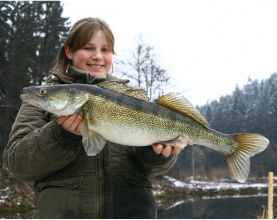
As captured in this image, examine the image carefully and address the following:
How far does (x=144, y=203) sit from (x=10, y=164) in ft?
4.22

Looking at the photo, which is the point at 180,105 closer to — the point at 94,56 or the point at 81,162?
the point at 94,56

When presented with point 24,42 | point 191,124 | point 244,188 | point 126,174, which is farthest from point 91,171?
point 244,188

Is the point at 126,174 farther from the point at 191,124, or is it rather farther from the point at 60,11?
the point at 60,11

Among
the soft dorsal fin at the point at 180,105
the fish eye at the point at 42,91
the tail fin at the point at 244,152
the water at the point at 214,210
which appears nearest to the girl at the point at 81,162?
the fish eye at the point at 42,91

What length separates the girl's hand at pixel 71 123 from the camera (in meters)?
2.37

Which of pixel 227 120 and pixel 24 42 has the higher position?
pixel 24 42

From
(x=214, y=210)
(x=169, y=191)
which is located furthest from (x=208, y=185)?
(x=214, y=210)

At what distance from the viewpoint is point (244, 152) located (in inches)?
119

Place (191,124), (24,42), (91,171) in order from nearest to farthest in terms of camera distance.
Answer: (91,171) < (191,124) < (24,42)

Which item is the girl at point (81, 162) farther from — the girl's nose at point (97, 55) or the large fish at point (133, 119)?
the large fish at point (133, 119)

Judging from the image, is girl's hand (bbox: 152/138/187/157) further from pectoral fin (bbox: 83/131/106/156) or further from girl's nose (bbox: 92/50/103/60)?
girl's nose (bbox: 92/50/103/60)

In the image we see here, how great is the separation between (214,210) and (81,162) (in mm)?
16958

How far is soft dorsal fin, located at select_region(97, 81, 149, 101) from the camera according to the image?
2.63 m

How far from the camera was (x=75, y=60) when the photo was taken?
3.03 m
